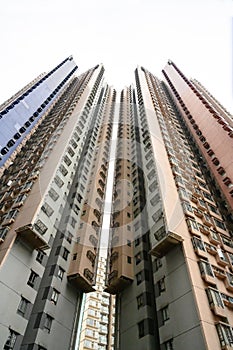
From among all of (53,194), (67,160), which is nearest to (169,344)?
(53,194)

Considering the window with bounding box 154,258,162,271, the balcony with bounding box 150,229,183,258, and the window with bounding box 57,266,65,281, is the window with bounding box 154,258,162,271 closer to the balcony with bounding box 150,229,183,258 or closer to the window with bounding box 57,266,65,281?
the balcony with bounding box 150,229,183,258

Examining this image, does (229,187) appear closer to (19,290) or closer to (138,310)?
(138,310)

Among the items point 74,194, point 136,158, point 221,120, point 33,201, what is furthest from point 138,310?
point 221,120

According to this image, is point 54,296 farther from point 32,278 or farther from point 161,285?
point 161,285

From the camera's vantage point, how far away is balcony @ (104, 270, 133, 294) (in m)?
25.7

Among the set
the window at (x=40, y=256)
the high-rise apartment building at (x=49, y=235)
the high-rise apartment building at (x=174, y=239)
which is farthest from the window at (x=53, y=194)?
the high-rise apartment building at (x=174, y=239)

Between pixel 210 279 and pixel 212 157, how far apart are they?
799 inches

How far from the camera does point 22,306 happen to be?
66.6 feet

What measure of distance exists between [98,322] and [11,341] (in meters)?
36.3

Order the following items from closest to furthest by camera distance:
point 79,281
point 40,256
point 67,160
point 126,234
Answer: point 40,256 < point 79,281 < point 126,234 < point 67,160

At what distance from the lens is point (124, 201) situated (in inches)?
1388

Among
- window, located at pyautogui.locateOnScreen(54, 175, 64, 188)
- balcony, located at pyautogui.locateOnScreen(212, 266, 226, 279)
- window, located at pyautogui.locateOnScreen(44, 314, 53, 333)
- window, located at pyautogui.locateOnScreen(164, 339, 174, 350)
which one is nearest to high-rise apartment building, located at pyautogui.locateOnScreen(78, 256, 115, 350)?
window, located at pyautogui.locateOnScreen(44, 314, 53, 333)

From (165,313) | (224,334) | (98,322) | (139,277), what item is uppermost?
(98,322)

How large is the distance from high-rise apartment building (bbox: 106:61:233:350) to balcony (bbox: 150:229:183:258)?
74 millimetres
